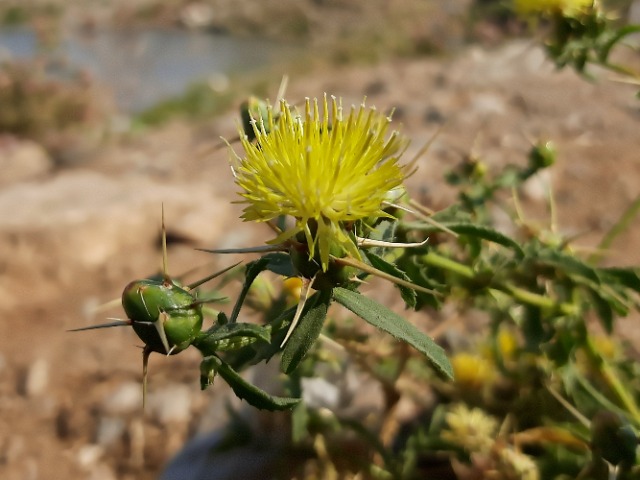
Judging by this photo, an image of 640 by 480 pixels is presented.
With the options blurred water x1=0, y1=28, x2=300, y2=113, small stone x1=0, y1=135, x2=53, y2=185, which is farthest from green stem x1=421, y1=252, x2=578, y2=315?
blurred water x1=0, y1=28, x2=300, y2=113

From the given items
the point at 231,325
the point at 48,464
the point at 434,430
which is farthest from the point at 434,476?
the point at 48,464

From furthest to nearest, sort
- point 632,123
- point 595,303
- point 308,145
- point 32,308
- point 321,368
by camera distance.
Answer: point 632,123 → point 32,308 → point 321,368 → point 595,303 → point 308,145

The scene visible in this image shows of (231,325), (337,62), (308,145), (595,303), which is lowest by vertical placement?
(337,62)

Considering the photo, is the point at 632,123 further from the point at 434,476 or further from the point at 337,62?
the point at 337,62

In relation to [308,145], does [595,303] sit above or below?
below

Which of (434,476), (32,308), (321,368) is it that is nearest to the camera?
(434,476)

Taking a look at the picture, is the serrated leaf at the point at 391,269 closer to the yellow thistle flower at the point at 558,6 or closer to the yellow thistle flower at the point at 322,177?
the yellow thistle flower at the point at 322,177

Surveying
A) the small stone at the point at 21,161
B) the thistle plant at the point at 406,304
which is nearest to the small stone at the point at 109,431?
the thistle plant at the point at 406,304
